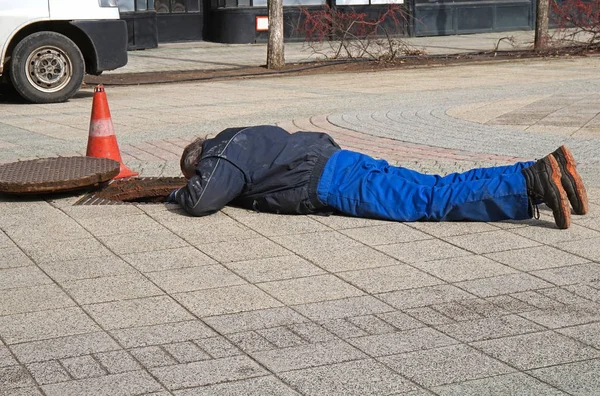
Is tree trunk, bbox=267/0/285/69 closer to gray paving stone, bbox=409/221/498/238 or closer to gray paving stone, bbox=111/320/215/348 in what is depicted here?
gray paving stone, bbox=409/221/498/238

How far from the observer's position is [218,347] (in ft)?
13.8

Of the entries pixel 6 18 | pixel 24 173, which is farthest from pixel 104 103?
pixel 6 18

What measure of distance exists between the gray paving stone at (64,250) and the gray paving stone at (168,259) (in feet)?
0.69

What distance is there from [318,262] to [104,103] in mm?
3054

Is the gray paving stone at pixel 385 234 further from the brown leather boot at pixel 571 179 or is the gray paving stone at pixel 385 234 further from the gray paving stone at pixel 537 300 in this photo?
the gray paving stone at pixel 537 300

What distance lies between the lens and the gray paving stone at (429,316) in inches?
175

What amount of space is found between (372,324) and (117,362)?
112cm

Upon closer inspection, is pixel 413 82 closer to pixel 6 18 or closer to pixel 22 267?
pixel 6 18

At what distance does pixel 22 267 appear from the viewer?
5.43 m

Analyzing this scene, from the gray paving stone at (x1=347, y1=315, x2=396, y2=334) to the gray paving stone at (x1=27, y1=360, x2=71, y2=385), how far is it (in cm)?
128

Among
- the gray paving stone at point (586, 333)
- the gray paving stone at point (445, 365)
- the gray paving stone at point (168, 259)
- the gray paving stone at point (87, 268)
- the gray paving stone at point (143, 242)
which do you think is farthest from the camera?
the gray paving stone at point (143, 242)

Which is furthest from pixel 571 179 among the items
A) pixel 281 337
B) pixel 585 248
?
pixel 281 337

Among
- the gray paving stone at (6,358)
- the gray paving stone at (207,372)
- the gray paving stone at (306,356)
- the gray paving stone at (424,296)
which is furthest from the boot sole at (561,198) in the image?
the gray paving stone at (6,358)

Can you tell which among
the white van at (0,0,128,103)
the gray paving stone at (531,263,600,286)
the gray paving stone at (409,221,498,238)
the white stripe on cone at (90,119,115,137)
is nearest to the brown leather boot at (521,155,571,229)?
the gray paving stone at (409,221,498,238)
